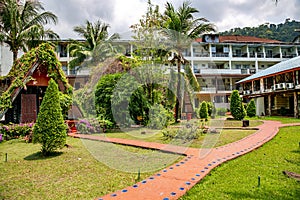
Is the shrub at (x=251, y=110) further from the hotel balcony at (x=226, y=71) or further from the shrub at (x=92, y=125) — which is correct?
the shrub at (x=92, y=125)

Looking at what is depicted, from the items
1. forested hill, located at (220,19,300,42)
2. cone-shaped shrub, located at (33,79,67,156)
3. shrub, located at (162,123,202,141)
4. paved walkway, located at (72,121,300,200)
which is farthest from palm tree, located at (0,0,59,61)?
forested hill, located at (220,19,300,42)

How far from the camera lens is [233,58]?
120ft

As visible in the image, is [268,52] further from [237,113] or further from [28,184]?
[28,184]

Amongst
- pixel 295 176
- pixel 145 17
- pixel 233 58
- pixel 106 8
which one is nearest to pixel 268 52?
pixel 233 58

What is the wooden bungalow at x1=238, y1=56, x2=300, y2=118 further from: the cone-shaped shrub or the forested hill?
the forested hill

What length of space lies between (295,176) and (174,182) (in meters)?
2.46

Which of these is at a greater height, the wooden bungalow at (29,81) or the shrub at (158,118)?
the wooden bungalow at (29,81)

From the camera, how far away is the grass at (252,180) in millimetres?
3783

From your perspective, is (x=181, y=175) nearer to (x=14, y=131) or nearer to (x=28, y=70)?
(x=14, y=131)

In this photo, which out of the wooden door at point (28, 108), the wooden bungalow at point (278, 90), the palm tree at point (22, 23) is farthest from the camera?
the wooden bungalow at point (278, 90)

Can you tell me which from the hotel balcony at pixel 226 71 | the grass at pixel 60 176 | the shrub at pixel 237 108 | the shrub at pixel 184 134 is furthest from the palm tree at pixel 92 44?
the grass at pixel 60 176

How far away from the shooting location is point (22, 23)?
53.5 ft

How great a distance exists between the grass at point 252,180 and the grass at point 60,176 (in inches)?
53.1

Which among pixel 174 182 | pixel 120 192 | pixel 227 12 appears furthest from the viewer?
pixel 227 12
